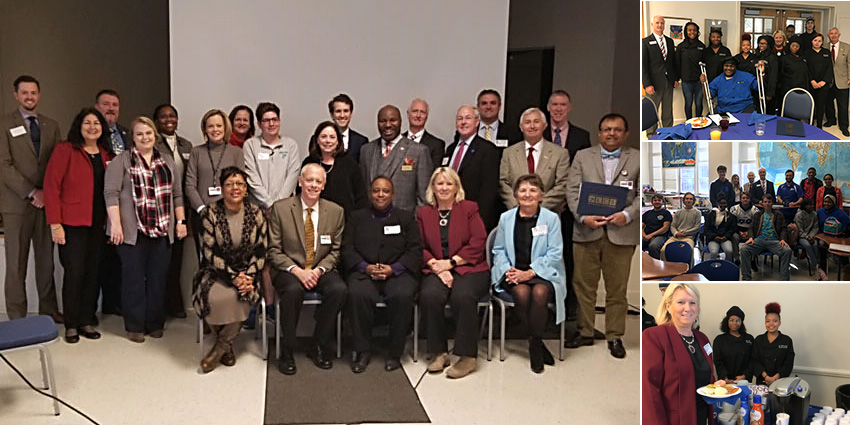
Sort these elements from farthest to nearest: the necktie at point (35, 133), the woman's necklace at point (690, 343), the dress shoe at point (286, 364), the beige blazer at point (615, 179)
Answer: the necktie at point (35, 133) → the beige blazer at point (615, 179) → the dress shoe at point (286, 364) → the woman's necklace at point (690, 343)

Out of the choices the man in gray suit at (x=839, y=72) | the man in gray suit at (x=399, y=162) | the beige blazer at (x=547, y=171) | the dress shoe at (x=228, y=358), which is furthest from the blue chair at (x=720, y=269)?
the dress shoe at (x=228, y=358)

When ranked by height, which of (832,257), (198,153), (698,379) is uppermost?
(198,153)

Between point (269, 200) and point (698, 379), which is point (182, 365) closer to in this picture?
point (269, 200)

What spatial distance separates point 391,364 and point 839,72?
2655 millimetres

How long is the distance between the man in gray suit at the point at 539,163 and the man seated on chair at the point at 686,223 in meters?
2.39

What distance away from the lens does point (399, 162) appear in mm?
4594

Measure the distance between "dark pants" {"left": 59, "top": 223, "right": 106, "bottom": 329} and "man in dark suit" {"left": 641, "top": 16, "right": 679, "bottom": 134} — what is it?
11.6ft

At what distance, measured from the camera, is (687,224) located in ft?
6.97

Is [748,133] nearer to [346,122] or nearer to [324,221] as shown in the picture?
[324,221]

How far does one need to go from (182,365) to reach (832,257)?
10.6 ft

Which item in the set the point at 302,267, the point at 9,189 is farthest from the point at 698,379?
the point at 9,189

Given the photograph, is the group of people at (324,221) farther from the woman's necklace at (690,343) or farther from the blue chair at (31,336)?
the woman's necklace at (690,343)

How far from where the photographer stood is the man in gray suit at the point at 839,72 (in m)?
2.08

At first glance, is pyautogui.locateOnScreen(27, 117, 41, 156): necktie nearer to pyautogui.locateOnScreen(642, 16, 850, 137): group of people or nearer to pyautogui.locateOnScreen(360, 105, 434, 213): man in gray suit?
pyautogui.locateOnScreen(360, 105, 434, 213): man in gray suit
